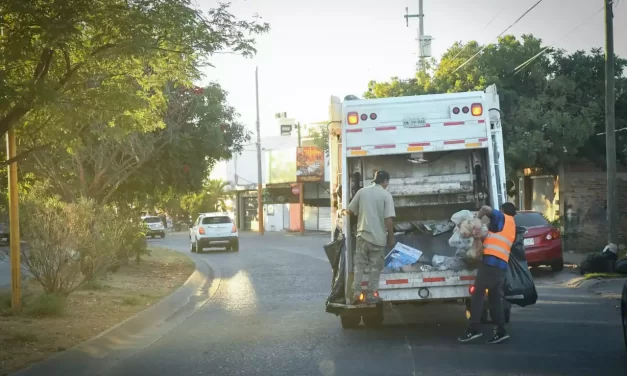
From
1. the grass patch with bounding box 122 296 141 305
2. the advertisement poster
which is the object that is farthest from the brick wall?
the advertisement poster

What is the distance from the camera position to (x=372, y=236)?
1008 centimetres

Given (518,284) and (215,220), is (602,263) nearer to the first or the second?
(518,284)

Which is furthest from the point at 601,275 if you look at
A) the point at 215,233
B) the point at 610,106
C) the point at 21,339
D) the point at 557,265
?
the point at 215,233

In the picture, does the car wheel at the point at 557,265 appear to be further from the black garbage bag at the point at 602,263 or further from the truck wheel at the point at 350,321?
the truck wheel at the point at 350,321

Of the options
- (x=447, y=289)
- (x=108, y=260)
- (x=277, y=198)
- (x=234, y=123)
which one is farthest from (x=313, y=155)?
(x=447, y=289)

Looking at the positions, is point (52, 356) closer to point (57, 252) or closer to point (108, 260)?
point (57, 252)

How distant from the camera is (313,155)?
5334 cm

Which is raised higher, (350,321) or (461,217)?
(461,217)

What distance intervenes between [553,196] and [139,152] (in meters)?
14.1

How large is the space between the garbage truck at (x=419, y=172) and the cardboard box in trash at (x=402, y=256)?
0.14 meters

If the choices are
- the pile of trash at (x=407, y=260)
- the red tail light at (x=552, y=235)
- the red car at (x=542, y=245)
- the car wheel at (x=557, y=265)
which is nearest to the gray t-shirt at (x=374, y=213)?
the pile of trash at (x=407, y=260)

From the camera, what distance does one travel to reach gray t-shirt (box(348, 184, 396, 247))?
10086 mm

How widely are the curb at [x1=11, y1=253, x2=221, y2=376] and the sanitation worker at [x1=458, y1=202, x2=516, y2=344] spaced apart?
414 centimetres

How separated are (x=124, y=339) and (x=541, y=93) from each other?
19089mm
